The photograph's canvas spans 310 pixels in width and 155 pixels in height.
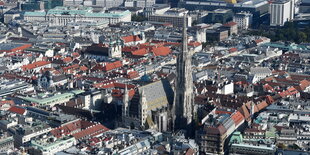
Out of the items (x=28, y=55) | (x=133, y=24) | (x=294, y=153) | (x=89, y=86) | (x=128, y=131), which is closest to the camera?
(x=294, y=153)

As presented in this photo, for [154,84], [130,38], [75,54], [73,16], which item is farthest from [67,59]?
[73,16]

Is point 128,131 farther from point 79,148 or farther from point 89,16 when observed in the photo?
point 89,16

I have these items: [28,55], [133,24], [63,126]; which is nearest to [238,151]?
[63,126]

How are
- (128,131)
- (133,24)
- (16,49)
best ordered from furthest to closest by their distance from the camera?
(133,24), (16,49), (128,131)

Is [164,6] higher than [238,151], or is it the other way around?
[164,6]

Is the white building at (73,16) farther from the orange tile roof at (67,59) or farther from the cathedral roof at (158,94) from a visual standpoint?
the cathedral roof at (158,94)

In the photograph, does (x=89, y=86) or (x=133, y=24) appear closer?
(x=89, y=86)

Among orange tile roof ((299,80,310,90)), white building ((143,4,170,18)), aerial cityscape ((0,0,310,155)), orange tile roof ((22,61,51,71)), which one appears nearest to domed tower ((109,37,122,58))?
aerial cityscape ((0,0,310,155))

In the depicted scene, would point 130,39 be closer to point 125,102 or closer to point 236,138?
point 125,102
